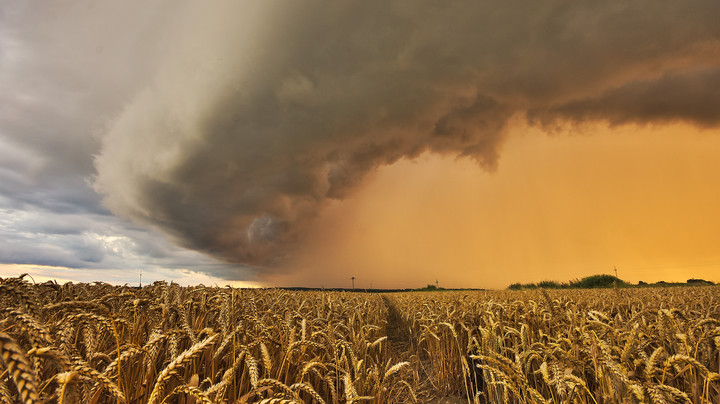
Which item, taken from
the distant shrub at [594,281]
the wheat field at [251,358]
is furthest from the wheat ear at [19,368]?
the distant shrub at [594,281]

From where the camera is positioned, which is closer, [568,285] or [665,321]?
[665,321]

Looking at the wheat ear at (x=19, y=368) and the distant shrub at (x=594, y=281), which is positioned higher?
the wheat ear at (x=19, y=368)

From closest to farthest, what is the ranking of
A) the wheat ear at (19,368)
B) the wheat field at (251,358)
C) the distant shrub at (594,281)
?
the wheat ear at (19,368) < the wheat field at (251,358) < the distant shrub at (594,281)

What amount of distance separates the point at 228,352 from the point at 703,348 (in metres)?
5.91

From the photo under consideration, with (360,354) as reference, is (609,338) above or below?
above

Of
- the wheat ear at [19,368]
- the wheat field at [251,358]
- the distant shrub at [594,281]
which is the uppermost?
the wheat ear at [19,368]

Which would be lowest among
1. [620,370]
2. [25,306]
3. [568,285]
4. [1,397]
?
[568,285]

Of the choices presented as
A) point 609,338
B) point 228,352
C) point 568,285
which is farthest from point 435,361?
point 568,285

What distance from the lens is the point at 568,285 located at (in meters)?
74.8

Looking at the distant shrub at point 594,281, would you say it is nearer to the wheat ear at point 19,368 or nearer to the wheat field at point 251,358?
the wheat field at point 251,358

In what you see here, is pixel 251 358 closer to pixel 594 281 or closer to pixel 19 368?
pixel 19 368

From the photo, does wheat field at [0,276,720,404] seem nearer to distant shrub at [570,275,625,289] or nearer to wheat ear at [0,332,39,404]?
wheat ear at [0,332,39,404]

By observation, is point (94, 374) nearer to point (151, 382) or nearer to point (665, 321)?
point (151, 382)

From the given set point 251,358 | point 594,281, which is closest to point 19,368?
point 251,358
